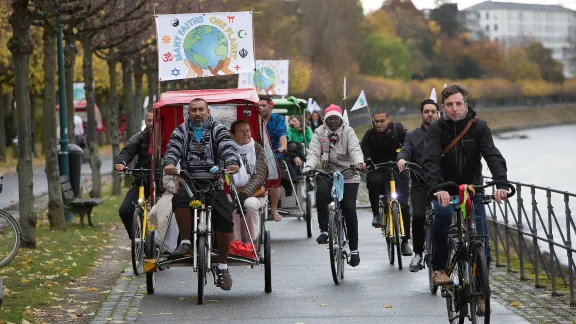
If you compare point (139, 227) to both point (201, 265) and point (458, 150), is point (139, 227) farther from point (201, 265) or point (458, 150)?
point (458, 150)

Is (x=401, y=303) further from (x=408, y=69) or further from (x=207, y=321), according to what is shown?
(x=408, y=69)

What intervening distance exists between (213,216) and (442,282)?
9.35 feet

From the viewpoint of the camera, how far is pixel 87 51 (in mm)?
24312

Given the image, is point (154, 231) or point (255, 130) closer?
point (154, 231)

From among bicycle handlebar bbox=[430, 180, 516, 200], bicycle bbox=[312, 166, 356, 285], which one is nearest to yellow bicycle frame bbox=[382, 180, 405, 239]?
bicycle bbox=[312, 166, 356, 285]

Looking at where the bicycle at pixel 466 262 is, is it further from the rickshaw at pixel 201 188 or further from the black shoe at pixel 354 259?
the black shoe at pixel 354 259

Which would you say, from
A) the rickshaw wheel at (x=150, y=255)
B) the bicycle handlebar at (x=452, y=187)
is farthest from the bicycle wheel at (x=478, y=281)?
the rickshaw wheel at (x=150, y=255)

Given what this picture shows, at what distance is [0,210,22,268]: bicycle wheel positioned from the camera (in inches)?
531

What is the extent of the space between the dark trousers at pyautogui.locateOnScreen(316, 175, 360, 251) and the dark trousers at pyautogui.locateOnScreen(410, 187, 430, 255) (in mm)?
624

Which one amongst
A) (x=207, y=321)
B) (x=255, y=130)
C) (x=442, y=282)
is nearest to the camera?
(x=442, y=282)

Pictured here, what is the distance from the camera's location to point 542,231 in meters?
13.3

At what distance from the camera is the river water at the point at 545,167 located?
1250 centimetres

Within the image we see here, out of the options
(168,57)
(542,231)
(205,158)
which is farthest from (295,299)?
(168,57)

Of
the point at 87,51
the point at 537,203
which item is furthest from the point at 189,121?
the point at 87,51
